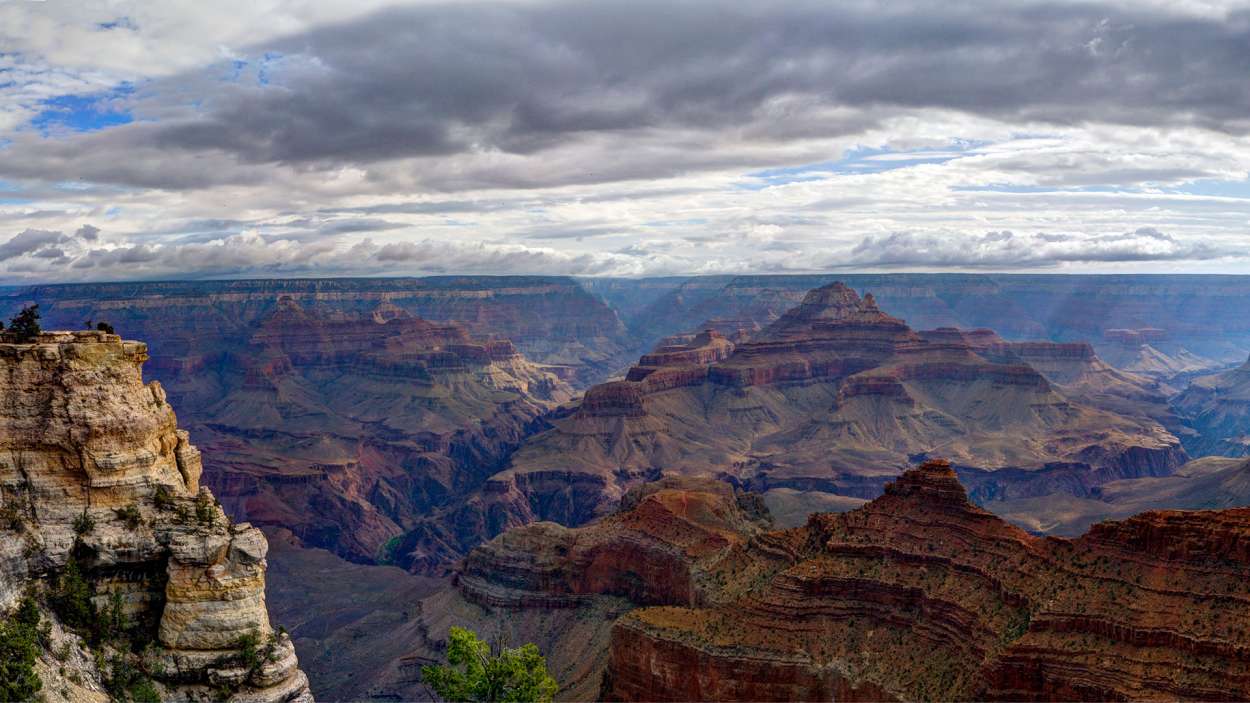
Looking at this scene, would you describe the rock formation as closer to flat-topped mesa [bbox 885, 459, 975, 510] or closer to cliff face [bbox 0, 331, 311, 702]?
flat-topped mesa [bbox 885, 459, 975, 510]

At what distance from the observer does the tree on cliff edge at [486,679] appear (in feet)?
223

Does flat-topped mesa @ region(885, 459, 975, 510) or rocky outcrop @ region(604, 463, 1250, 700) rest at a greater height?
flat-topped mesa @ region(885, 459, 975, 510)

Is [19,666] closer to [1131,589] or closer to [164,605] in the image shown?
[164,605]

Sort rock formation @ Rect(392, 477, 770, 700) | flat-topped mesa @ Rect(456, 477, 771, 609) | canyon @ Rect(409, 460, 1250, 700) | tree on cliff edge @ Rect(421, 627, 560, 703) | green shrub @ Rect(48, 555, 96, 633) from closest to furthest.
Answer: green shrub @ Rect(48, 555, 96, 633) → canyon @ Rect(409, 460, 1250, 700) → tree on cliff edge @ Rect(421, 627, 560, 703) → rock formation @ Rect(392, 477, 770, 700) → flat-topped mesa @ Rect(456, 477, 771, 609)

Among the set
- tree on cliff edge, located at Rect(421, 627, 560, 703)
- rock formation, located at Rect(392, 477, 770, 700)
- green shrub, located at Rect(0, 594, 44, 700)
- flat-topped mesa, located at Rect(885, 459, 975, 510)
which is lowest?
rock formation, located at Rect(392, 477, 770, 700)

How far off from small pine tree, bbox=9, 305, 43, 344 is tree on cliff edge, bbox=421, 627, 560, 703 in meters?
34.4

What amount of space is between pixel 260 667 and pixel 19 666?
9322 mm

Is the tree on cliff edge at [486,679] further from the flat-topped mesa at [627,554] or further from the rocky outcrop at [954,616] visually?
the flat-topped mesa at [627,554]

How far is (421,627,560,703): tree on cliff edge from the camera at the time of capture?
67875 millimetres

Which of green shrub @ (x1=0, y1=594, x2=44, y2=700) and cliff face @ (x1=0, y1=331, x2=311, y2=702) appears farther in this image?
cliff face @ (x1=0, y1=331, x2=311, y2=702)

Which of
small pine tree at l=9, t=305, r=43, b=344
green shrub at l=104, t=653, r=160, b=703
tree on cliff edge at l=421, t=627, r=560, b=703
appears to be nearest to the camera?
green shrub at l=104, t=653, r=160, b=703

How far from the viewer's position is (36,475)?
141 ft

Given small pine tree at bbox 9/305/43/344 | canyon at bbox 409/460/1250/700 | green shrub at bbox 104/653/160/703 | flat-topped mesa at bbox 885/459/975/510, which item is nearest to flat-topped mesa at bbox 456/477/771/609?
canyon at bbox 409/460/1250/700

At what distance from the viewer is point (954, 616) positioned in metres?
66.8
